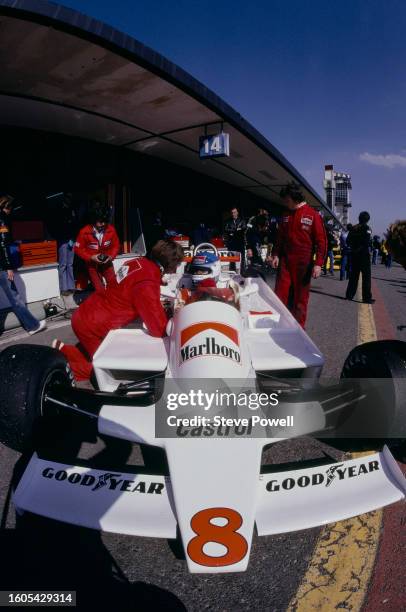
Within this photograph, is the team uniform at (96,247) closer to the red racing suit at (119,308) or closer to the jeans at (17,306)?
the jeans at (17,306)

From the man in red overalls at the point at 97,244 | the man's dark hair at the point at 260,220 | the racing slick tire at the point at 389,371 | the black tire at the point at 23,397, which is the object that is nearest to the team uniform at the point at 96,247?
the man in red overalls at the point at 97,244

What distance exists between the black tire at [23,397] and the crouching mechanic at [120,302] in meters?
0.86

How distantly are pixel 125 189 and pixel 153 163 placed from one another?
1335 mm

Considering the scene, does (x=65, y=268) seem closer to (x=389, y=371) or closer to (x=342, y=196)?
(x=389, y=371)

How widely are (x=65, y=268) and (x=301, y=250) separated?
181 inches

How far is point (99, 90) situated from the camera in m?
5.30

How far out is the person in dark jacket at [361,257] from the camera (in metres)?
6.61

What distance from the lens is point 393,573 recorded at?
1431 millimetres

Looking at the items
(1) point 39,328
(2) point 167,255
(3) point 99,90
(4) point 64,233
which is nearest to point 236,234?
(4) point 64,233

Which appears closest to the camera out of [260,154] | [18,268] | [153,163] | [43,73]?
[43,73]

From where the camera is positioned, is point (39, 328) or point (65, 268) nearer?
point (39, 328)

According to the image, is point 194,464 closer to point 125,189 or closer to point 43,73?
point 43,73

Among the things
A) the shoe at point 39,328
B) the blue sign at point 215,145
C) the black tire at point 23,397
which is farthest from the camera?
the blue sign at point 215,145

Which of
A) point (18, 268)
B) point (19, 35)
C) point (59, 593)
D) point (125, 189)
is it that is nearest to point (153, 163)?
point (125, 189)
